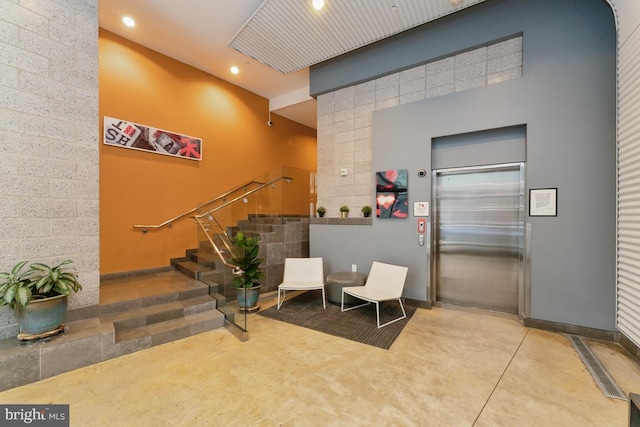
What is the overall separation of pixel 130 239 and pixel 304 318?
3.58 metres

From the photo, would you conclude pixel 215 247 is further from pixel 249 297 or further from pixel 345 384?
pixel 345 384

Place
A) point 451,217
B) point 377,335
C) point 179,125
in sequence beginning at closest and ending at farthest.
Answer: point 377,335 < point 451,217 < point 179,125

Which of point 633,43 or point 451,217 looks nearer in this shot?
point 633,43

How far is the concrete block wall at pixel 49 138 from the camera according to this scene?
2.74m

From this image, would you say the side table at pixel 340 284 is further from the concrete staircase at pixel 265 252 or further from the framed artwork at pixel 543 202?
the framed artwork at pixel 543 202

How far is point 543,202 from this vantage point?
344cm

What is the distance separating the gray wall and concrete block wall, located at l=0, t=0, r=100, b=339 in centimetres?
463

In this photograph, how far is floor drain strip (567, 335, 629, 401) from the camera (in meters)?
2.22

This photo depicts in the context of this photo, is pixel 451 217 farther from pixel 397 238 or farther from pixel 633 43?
pixel 633 43

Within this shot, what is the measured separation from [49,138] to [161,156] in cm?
234

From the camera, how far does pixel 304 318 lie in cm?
390

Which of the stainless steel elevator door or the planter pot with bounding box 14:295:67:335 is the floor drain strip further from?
the planter pot with bounding box 14:295:67:335

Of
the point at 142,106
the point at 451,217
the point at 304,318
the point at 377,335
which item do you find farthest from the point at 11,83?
the point at 451,217

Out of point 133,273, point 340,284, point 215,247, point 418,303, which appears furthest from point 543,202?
point 133,273
